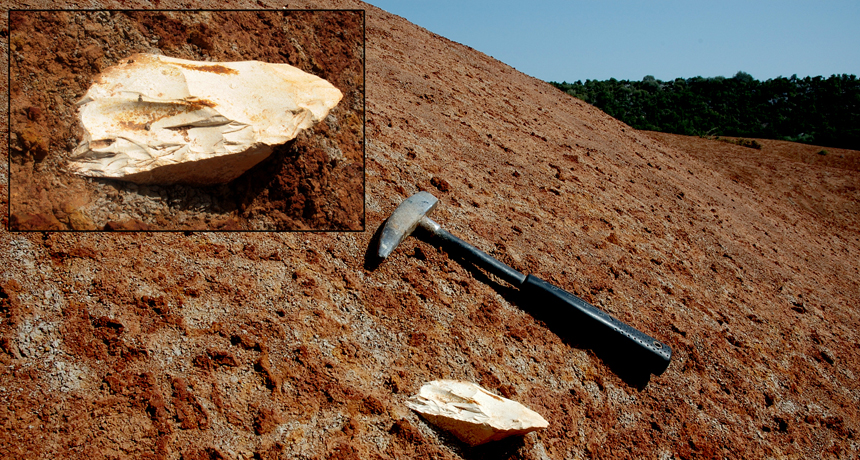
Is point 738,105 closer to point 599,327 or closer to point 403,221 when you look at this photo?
point 599,327

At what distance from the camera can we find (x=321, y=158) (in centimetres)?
316

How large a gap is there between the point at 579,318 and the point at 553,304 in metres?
0.19

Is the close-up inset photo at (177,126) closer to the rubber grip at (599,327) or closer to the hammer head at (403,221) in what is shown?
the hammer head at (403,221)

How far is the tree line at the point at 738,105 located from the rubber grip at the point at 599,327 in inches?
541

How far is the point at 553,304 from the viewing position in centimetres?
321

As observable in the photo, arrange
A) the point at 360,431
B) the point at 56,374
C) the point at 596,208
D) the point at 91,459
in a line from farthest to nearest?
1. the point at 596,208
2. the point at 360,431
3. the point at 56,374
4. the point at 91,459

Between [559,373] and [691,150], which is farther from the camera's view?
[691,150]

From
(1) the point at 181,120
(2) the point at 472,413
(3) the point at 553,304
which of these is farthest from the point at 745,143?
(1) the point at 181,120

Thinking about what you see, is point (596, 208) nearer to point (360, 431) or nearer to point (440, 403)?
point (440, 403)

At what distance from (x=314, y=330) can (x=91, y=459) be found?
1063mm

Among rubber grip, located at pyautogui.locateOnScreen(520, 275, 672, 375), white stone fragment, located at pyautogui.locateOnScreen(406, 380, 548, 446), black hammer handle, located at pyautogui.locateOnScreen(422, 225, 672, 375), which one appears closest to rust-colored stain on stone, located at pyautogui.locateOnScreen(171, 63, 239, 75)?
black hammer handle, located at pyautogui.locateOnScreen(422, 225, 672, 375)

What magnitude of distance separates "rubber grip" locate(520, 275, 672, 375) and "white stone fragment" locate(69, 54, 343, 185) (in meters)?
1.88

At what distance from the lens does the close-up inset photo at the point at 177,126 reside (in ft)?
7.29

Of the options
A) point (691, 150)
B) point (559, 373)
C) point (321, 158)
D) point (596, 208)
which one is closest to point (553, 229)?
point (596, 208)
